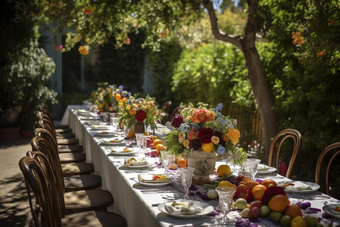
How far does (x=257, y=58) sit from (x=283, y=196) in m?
2.88

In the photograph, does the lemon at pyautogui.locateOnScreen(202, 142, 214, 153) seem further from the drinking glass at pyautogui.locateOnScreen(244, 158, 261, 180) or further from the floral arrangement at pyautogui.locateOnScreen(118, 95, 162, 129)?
the floral arrangement at pyautogui.locateOnScreen(118, 95, 162, 129)

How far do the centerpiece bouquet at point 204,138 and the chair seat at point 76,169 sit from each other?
1640mm

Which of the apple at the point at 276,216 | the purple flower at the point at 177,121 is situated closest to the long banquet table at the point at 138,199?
the apple at the point at 276,216

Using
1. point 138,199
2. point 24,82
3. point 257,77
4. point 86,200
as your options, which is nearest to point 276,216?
point 138,199

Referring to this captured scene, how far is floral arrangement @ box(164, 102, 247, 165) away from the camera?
1.76 m

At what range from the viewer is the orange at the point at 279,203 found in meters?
1.34

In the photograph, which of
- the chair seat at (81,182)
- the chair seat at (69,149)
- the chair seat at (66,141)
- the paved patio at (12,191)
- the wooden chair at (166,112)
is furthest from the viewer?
the wooden chair at (166,112)

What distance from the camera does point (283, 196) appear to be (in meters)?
1.35

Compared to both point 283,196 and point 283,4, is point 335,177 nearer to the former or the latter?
point 283,4

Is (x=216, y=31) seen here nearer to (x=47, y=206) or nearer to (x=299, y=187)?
(x=299, y=187)

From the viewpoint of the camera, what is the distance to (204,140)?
5.75 feet

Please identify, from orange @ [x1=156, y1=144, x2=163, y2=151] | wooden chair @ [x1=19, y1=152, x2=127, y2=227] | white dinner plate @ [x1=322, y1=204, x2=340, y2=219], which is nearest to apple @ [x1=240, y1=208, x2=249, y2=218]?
white dinner plate @ [x1=322, y1=204, x2=340, y2=219]

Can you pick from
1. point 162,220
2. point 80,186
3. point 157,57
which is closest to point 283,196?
point 162,220

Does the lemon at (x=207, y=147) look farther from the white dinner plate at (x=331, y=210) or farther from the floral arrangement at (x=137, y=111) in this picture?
the floral arrangement at (x=137, y=111)
